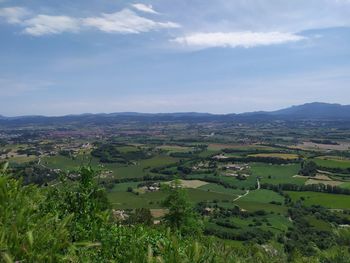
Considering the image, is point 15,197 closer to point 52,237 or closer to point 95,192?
Answer: point 52,237

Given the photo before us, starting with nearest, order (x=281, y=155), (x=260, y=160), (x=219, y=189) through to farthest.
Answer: (x=219, y=189)
(x=260, y=160)
(x=281, y=155)

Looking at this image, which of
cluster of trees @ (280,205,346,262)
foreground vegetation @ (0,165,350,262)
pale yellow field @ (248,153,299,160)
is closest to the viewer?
foreground vegetation @ (0,165,350,262)

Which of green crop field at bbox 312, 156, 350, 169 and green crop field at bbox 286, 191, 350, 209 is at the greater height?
green crop field at bbox 312, 156, 350, 169

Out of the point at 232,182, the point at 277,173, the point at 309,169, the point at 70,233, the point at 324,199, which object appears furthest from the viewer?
the point at 277,173

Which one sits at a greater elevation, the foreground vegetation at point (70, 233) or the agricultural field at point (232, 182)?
the foreground vegetation at point (70, 233)

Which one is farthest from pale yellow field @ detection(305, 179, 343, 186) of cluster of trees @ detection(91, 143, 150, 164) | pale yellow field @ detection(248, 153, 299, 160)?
cluster of trees @ detection(91, 143, 150, 164)

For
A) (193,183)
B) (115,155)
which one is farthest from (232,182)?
(115,155)

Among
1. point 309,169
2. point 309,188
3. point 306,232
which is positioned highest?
point 309,169

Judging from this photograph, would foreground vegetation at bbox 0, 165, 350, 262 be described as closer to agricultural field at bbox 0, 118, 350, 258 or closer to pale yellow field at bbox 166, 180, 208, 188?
agricultural field at bbox 0, 118, 350, 258

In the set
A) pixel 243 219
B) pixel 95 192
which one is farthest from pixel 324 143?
pixel 95 192

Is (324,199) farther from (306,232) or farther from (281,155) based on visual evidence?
(281,155)

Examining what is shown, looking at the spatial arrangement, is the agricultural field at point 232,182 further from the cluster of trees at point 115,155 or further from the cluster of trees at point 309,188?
the cluster of trees at point 115,155

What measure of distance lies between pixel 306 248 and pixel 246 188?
49682 mm

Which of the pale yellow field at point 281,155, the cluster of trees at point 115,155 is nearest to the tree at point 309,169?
the pale yellow field at point 281,155
